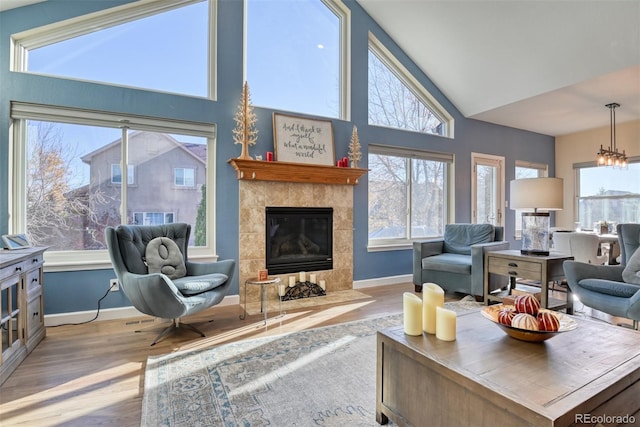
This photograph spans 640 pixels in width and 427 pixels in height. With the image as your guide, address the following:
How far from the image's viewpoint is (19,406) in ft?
5.57

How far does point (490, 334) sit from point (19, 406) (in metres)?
2.45

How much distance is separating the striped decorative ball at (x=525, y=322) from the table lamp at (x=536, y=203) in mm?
1969

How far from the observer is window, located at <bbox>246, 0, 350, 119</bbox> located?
394cm

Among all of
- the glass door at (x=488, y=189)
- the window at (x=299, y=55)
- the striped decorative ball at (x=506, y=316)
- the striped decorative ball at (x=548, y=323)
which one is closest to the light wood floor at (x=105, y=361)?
the striped decorative ball at (x=506, y=316)

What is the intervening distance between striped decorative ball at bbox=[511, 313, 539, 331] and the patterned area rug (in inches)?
31.7

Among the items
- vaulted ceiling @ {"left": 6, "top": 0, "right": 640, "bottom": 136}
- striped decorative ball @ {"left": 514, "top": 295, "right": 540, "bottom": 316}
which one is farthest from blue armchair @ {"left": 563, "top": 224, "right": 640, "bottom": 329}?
vaulted ceiling @ {"left": 6, "top": 0, "right": 640, "bottom": 136}

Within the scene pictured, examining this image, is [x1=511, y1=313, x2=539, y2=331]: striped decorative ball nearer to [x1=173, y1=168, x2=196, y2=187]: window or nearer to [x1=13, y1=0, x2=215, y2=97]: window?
[x1=173, y1=168, x2=196, y2=187]: window

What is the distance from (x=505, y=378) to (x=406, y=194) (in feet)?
12.8

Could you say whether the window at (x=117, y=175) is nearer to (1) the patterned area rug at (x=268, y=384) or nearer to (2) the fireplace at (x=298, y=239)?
(2) the fireplace at (x=298, y=239)

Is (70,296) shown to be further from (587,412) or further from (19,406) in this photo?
(587,412)

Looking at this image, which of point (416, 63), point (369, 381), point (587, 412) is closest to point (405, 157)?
point (416, 63)

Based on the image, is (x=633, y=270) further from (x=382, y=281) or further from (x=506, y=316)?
(x=382, y=281)

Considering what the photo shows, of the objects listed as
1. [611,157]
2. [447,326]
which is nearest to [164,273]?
[447,326]

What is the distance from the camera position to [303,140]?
4.02 meters
